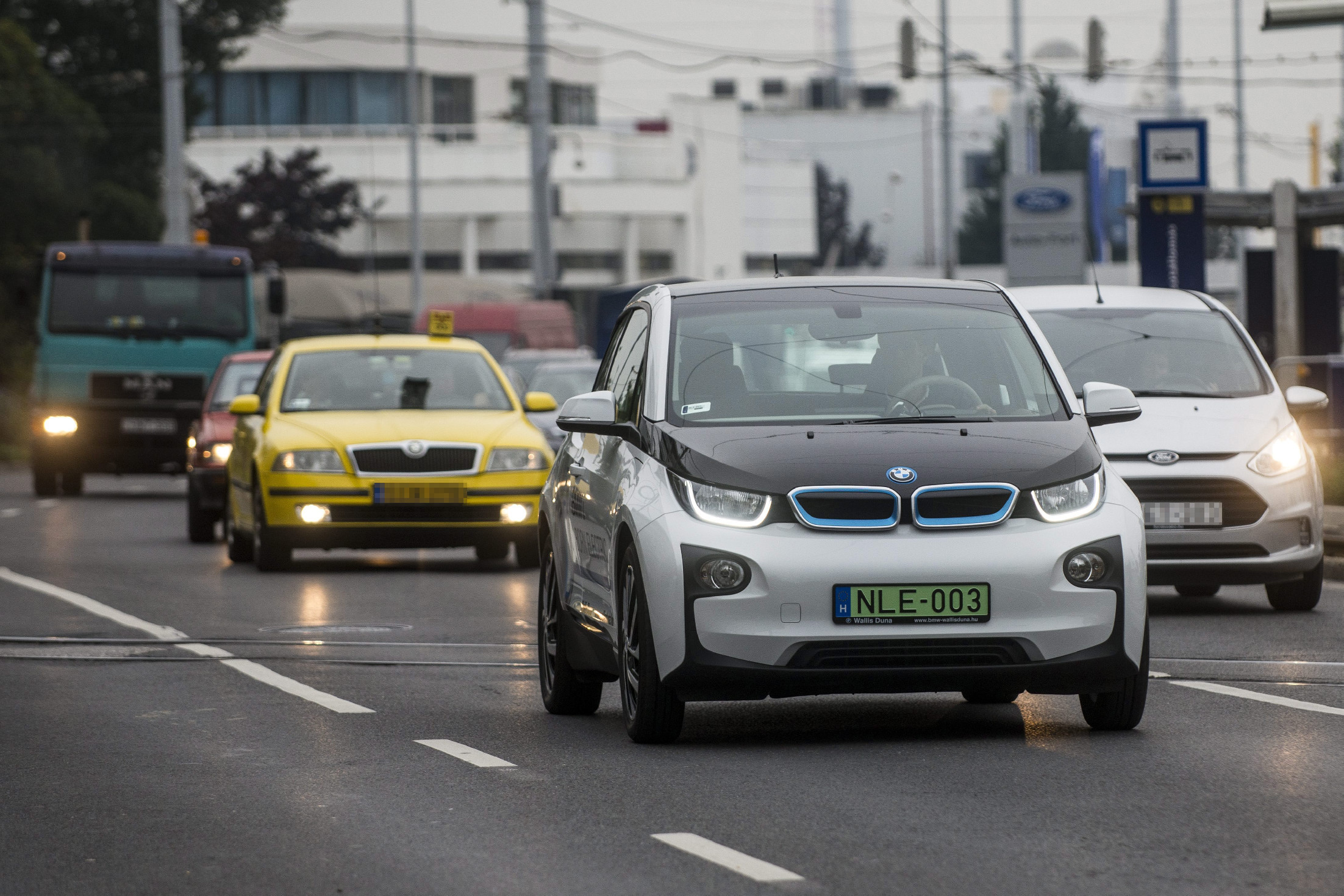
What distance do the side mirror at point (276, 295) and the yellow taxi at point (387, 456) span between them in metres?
13.8

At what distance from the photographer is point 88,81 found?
64.1 metres

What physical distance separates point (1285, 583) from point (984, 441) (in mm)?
5755

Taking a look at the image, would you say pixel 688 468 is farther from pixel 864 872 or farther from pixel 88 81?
pixel 88 81

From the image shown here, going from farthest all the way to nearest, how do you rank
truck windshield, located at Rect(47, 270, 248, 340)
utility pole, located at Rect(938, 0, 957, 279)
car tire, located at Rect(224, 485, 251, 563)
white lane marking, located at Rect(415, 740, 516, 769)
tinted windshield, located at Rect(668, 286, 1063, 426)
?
1. utility pole, located at Rect(938, 0, 957, 279)
2. truck windshield, located at Rect(47, 270, 248, 340)
3. car tire, located at Rect(224, 485, 251, 563)
4. tinted windshield, located at Rect(668, 286, 1063, 426)
5. white lane marking, located at Rect(415, 740, 516, 769)

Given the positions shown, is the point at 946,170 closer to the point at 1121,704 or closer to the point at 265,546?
the point at 265,546

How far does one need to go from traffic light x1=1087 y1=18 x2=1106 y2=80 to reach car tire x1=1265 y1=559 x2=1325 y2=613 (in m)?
29.9

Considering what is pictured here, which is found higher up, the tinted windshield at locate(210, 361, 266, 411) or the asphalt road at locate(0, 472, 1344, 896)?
the tinted windshield at locate(210, 361, 266, 411)

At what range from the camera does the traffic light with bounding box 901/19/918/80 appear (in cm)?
4350

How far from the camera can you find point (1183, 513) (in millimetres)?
13117

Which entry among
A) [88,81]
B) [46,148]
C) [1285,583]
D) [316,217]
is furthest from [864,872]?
[316,217]

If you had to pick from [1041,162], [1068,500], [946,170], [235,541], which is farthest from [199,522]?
[1041,162]

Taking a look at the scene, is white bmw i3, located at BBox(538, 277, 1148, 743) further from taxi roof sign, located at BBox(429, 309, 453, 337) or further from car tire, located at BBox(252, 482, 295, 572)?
taxi roof sign, located at BBox(429, 309, 453, 337)

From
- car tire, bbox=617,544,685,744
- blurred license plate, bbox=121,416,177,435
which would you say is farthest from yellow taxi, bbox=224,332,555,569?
blurred license plate, bbox=121,416,177,435

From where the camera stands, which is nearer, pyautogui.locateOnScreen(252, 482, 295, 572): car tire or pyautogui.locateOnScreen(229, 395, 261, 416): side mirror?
pyautogui.locateOnScreen(252, 482, 295, 572): car tire
